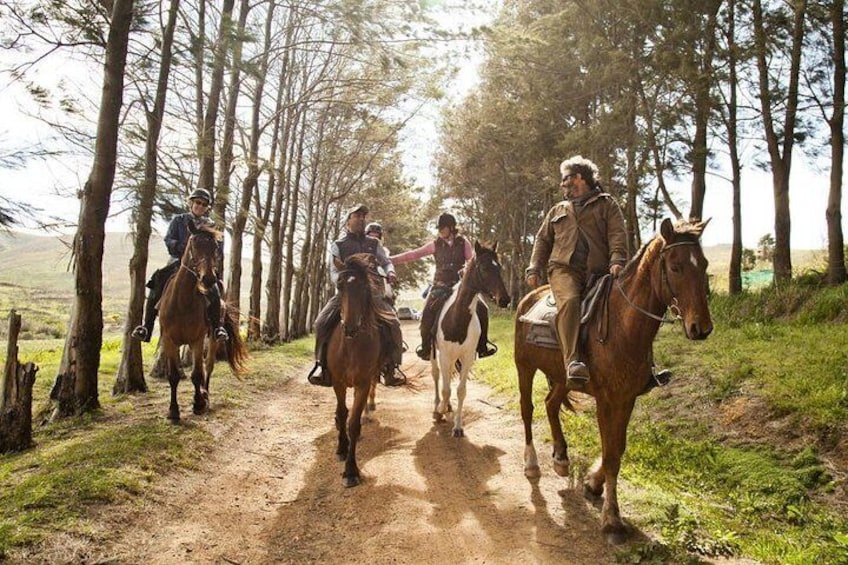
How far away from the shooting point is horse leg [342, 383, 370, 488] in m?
5.53

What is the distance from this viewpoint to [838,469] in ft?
16.3

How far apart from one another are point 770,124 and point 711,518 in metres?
12.2

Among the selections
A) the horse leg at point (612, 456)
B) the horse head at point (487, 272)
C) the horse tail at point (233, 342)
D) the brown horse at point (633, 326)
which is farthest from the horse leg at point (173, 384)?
the horse leg at point (612, 456)

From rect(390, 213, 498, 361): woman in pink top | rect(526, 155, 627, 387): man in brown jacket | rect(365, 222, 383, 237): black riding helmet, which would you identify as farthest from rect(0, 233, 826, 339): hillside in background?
rect(526, 155, 627, 387): man in brown jacket

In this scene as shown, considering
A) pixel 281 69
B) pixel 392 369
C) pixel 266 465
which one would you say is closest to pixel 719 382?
pixel 392 369

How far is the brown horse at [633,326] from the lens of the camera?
3934 mm

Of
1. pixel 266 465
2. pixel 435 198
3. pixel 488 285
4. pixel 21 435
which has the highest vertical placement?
pixel 435 198

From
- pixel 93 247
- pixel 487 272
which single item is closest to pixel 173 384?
pixel 93 247

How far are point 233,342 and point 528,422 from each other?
5.91m

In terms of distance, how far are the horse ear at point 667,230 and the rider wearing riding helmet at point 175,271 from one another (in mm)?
6360

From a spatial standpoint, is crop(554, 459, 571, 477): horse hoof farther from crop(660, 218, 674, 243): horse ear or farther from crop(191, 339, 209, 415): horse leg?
crop(191, 339, 209, 415): horse leg

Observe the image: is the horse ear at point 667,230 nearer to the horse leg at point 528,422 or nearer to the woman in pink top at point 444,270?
the horse leg at point 528,422

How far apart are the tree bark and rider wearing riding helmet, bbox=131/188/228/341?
2.19m

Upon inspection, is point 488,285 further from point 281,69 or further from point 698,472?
point 281,69
